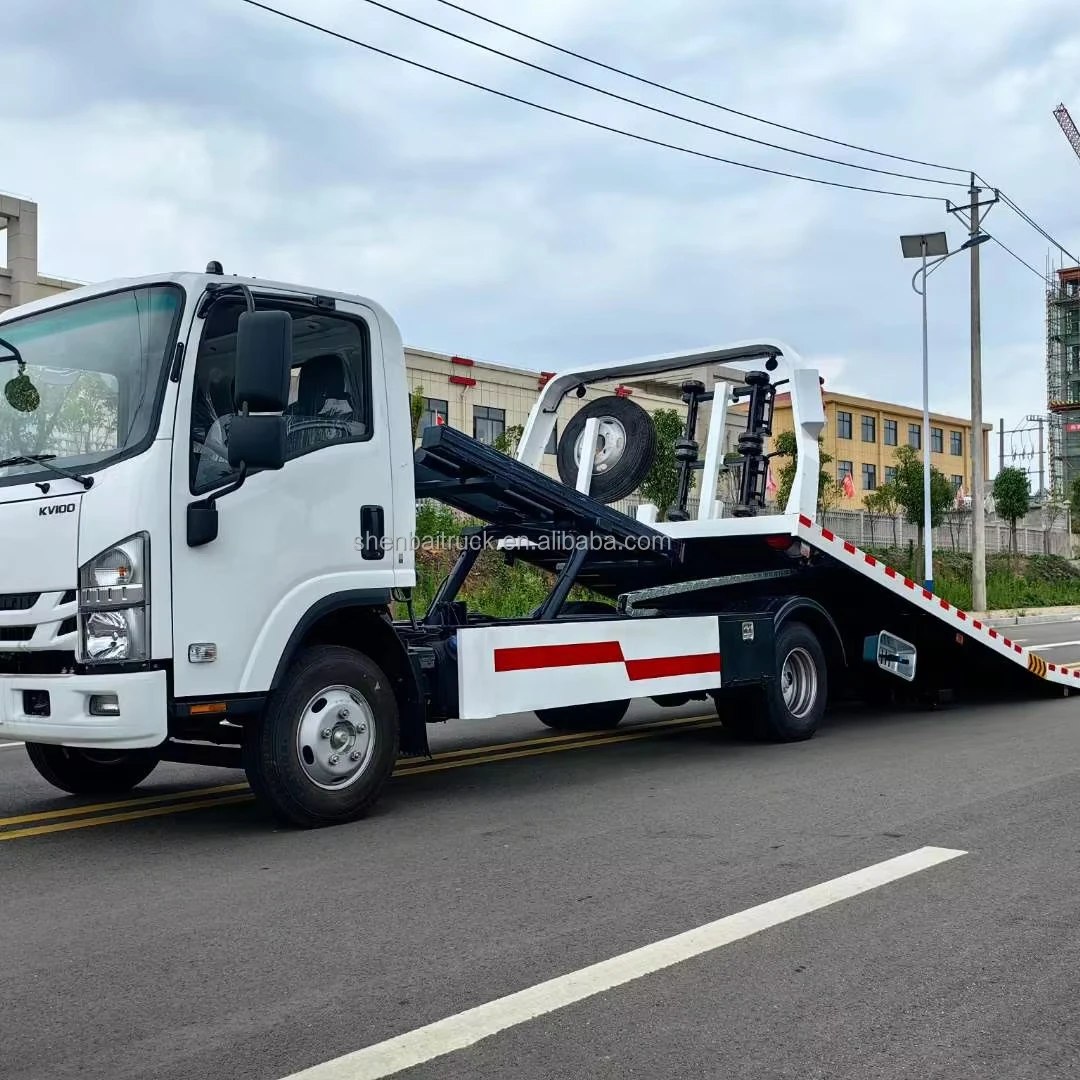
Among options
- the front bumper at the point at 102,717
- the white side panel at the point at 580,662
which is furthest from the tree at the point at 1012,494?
the front bumper at the point at 102,717

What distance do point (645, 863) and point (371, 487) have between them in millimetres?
2276

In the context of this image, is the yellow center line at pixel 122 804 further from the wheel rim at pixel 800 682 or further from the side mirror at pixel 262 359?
the wheel rim at pixel 800 682

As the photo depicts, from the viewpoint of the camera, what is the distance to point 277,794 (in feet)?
19.4

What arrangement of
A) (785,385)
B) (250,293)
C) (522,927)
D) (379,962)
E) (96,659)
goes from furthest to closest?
(785,385) → (250,293) → (96,659) → (522,927) → (379,962)

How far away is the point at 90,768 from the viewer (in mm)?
7094

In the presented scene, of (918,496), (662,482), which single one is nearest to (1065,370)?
(918,496)

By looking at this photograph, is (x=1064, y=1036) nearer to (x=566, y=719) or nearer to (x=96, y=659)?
(x=96, y=659)

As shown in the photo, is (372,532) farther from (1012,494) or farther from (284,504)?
(1012,494)

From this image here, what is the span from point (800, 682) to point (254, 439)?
5.13m

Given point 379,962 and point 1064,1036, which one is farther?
point 379,962

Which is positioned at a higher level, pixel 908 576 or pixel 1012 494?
pixel 1012 494

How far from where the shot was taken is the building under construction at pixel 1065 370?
132500 millimetres

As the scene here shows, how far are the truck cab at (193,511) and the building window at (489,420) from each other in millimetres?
37453

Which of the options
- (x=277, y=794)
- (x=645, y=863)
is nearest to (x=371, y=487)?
(x=277, y=794)
